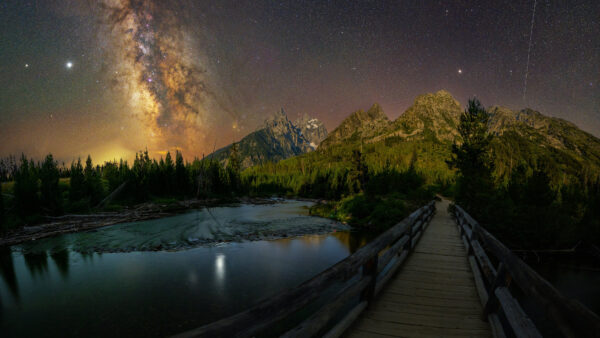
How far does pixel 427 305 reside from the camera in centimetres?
477

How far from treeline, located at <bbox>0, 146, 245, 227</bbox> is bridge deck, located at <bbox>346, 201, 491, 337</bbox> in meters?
5.88

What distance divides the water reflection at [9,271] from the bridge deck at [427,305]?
16548 millimetres

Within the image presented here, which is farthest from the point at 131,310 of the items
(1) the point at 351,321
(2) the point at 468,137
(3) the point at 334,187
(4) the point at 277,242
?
(3) the point at 334,187

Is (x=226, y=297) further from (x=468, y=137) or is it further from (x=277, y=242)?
(x=468, y=137)

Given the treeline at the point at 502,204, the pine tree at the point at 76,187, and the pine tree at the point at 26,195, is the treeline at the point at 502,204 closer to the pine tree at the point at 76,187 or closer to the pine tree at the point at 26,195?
the pine tree at the point at 26,195

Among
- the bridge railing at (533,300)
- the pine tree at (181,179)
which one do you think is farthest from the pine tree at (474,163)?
the pine tree at (181,179)

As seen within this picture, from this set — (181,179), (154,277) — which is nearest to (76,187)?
(181,179)

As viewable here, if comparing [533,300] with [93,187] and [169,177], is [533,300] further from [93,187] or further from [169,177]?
[169,177]

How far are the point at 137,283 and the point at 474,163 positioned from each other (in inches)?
1134

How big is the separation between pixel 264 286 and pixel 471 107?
26.5 meters

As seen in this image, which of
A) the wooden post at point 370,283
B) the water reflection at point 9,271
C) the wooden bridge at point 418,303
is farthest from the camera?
the water reflection at point 9,271

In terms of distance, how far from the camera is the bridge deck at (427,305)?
3840 millimetres

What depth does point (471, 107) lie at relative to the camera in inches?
999

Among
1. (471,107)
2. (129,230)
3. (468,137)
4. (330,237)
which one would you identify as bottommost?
(330,237)
